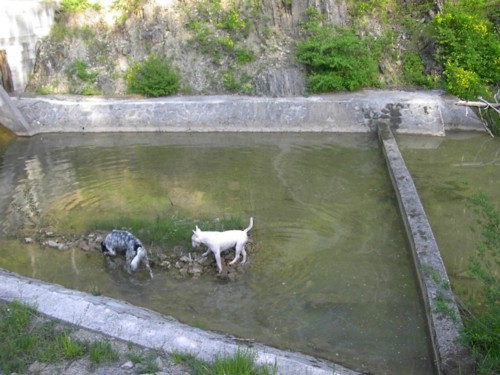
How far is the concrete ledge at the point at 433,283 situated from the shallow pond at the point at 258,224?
1.13ft

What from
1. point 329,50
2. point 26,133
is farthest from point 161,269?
point 329,50

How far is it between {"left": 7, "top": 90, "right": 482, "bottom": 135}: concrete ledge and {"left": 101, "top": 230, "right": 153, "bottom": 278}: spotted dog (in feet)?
31.1

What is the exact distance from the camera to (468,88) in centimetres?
1812

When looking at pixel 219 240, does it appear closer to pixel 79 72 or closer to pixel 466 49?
pixel 466 49

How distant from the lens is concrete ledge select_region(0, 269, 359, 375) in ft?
20.1

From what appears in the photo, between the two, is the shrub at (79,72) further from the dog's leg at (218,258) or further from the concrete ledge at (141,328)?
the concrete ledge at (141,328)

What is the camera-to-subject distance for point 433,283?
26.2ft

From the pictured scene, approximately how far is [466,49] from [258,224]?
12.5 metres

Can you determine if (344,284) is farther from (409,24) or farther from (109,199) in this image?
(409,24)

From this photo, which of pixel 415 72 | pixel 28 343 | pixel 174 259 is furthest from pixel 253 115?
pixel 28 343

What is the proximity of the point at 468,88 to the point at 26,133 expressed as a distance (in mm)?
15113

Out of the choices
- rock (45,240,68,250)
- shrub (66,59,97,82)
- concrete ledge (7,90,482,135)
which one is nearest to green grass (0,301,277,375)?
rock (45,240,68,250)

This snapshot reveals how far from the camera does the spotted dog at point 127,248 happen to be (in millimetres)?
9180

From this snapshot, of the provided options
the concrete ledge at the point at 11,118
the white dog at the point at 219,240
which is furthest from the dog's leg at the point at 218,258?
the concrete ledge at the point at 11,118
